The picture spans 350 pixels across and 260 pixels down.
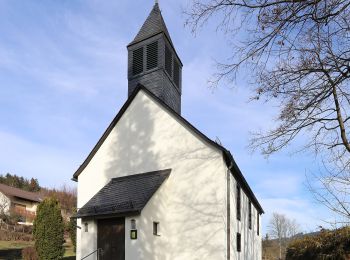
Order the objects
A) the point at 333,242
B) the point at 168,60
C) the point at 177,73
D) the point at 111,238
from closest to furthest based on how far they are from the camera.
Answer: the point at 333,242 < the point at 111,238 < the point at 168,60 < the point at 177,73

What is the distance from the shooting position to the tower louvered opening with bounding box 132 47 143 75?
19.4 m

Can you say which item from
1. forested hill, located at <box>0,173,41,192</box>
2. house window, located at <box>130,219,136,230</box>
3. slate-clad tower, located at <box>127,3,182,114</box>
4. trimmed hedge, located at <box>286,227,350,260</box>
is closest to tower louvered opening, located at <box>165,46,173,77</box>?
slate-clad tower, located at <box>127,3,182,114</box>

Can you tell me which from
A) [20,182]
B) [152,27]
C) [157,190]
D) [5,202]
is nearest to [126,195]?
[157,190]

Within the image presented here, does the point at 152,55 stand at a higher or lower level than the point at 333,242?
higher

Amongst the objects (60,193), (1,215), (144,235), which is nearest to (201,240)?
(144,235)

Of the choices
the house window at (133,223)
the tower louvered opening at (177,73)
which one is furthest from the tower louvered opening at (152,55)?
the house window at (133,223)

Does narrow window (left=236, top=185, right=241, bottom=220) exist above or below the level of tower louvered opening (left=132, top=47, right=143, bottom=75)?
below

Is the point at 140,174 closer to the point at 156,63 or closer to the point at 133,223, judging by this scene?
the point at 133,223

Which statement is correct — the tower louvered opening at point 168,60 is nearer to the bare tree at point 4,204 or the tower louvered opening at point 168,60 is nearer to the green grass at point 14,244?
the green grass at point 14,244

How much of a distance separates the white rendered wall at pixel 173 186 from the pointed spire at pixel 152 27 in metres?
3.70

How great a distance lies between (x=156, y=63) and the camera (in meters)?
18.8

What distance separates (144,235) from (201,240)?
207cm

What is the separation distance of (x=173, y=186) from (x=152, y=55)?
6.84m

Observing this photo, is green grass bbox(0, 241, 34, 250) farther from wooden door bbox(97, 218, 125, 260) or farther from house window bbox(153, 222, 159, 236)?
house window bbox(153, 222, 159, 236)
